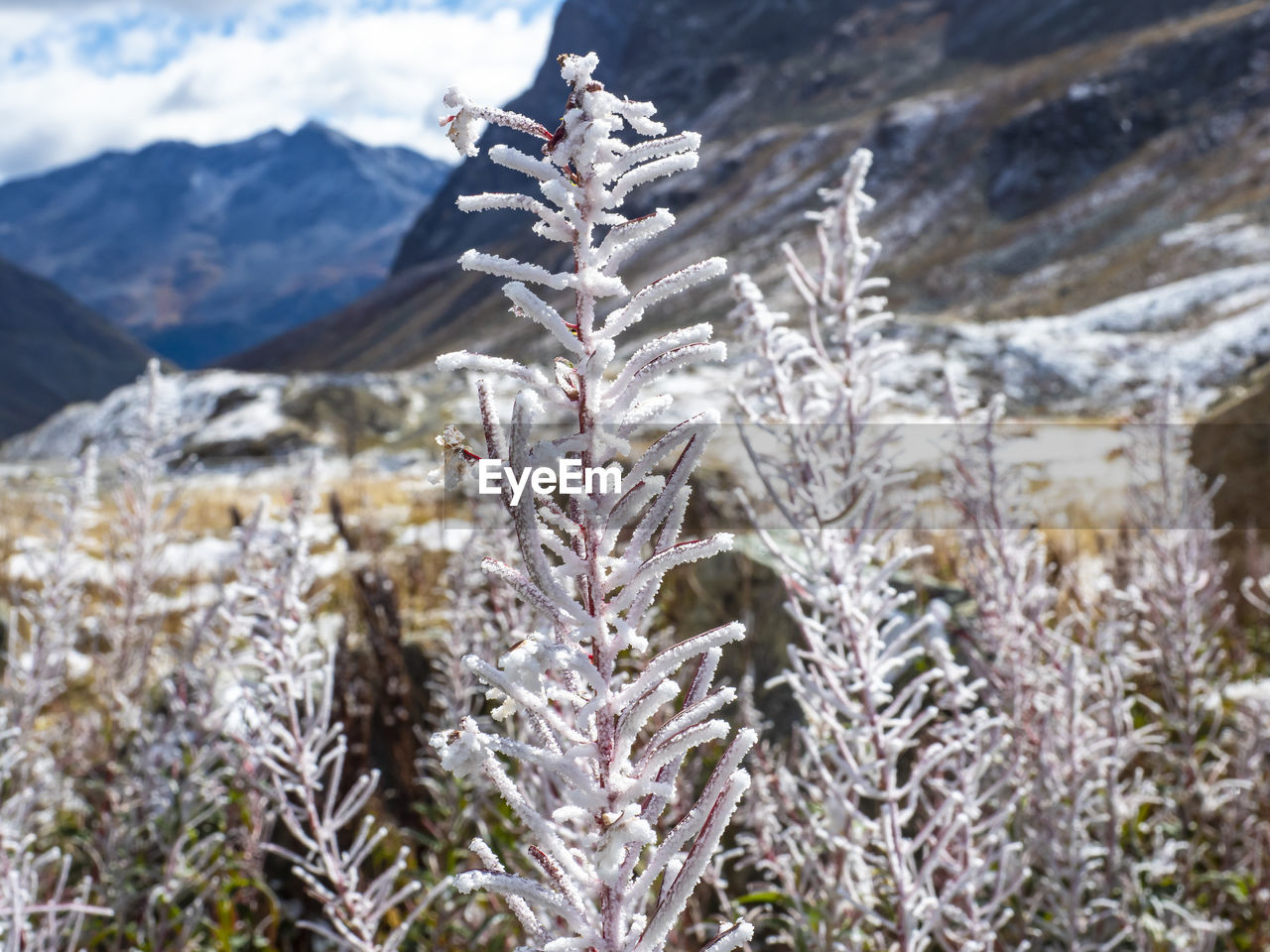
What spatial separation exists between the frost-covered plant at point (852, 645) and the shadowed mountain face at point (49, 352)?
134307mm

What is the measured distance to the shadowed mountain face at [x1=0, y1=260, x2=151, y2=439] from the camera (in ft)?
395

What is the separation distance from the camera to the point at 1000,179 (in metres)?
48.8

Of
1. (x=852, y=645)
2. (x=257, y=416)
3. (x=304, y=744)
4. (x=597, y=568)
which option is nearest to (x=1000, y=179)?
(x=257, y=416)

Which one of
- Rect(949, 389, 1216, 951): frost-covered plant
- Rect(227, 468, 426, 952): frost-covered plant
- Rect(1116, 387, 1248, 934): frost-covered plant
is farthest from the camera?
Rect(1116, 387, 1248, 934): frost-covered plant

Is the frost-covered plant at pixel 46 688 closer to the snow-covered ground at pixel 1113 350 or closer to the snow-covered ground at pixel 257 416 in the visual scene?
the snow-covered ground at pixel 1113 350

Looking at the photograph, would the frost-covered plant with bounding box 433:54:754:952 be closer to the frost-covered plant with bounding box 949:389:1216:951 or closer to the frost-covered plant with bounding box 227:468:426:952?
the frost-covered plant with bounding box 227:468:426:952

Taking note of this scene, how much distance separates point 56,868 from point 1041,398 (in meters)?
20.0

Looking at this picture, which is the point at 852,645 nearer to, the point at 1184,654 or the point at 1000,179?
the point at 1184,654

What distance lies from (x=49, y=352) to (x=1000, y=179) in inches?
5618

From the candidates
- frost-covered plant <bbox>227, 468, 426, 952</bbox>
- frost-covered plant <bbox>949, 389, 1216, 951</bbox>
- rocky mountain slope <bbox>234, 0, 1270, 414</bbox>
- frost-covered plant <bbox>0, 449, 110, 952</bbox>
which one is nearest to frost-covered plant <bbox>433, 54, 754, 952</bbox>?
frost-covered plant <bbox>227, 468, 426, 952</bbox>

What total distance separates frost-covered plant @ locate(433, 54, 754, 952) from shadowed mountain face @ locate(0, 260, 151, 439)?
13492cm

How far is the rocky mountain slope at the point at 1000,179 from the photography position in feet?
70.8

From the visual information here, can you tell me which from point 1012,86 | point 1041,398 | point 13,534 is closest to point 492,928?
point 13,534

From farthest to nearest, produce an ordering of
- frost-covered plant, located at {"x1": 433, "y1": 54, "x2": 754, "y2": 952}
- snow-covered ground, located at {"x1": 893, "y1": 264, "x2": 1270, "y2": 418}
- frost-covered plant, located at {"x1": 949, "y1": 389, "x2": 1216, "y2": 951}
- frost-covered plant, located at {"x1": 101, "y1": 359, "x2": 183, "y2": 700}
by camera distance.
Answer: snow-covered ground, located at {"x1": 893, "y1": 264, "x2": 1270, "y2": 418}, frost-covered plant, located at {"x1": 101, "y1": 359, "x2": 183, "y2": 700}, frost-covered plant, located at {"x1": 949, "y1": 389, "x2": 1216, "y2": 951}, frost-covered plant, located at {"x1": 433, "y1": 54, "x2": 754, "y2": 952}
